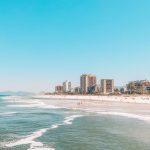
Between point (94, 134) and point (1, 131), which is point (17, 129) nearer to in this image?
point (1, 131)

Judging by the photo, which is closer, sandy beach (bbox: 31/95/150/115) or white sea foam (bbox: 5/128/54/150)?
white sea foam (bbox: 5/128/54/150)

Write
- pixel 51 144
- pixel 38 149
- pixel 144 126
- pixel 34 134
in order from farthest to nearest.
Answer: pixel 144 126 < pixel 34 134 < pixel 51 144 < pixel 38 149

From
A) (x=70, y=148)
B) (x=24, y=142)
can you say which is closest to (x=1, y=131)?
(x=24, y=142)

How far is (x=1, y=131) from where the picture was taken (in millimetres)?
33812

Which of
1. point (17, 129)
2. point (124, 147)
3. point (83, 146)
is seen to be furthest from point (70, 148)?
point (17, 129)

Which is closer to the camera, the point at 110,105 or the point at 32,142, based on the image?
the point at 32,142

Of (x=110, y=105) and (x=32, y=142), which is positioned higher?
(x=110, y=105)

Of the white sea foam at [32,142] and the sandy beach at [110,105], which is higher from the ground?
the sandy beach at [110,105]

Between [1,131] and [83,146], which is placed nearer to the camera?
[83,146]

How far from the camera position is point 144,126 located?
38.5 m

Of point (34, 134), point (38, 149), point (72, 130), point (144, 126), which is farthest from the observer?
point (144, 126)

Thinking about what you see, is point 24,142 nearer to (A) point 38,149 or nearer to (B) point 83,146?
(A) point 38,149

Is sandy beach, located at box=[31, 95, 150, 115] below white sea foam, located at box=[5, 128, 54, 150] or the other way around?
the other way around

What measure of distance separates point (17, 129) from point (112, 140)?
43.4 feet
